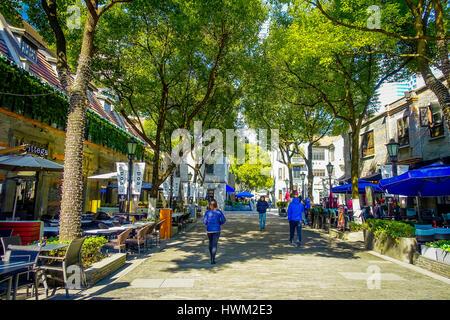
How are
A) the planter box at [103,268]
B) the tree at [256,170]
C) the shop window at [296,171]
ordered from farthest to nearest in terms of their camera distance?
the tree at [256,170], the shop window at [296,171], the planter box at [103,268]

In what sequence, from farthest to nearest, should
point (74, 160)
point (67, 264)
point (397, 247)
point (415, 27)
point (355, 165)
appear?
point (355, 165)
point (397, 247)
point (415, 27)
point (74, 160)
point (67, 264)

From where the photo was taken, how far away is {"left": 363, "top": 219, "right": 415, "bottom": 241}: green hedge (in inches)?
353

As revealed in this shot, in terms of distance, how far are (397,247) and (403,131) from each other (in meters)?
13.4

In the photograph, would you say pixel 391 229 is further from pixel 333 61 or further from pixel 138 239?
pixel 138 239

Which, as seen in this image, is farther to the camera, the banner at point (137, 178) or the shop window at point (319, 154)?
the shop window at point (319, 154)

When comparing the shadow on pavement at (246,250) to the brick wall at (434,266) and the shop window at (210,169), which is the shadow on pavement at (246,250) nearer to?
the brick wall at (434,266)

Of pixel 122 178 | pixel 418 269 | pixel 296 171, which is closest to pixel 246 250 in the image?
pixel 418 269

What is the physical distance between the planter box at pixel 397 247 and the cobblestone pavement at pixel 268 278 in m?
0.50

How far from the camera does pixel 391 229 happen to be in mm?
9539

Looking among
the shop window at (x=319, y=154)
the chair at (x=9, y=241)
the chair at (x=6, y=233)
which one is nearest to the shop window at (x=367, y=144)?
the chair at (x=6, y=233)

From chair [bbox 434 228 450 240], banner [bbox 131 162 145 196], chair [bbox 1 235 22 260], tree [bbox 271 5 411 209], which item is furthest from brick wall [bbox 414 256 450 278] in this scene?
banner [bbox 131 162 145 196]

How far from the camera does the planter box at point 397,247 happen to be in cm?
824
